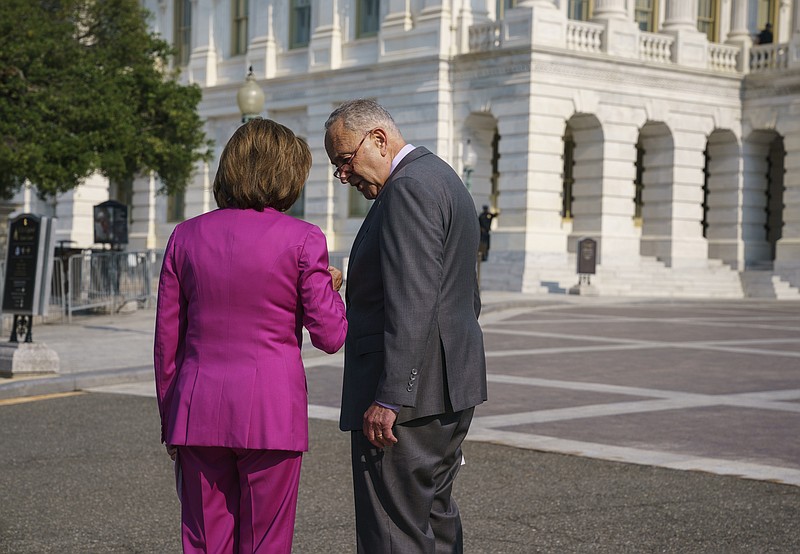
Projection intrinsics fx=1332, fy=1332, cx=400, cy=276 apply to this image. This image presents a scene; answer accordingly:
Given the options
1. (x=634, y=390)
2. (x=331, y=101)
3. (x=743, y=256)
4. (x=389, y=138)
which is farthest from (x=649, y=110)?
(x=389, y=138)

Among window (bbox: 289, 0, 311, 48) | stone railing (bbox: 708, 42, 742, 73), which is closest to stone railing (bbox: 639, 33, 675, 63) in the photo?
stone railing (bbox: 708, 42, 742, 73)

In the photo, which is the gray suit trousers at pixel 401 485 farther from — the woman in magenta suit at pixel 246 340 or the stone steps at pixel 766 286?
the stone steps at pixel 766 286

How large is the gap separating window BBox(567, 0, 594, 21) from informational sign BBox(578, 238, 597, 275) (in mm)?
9978

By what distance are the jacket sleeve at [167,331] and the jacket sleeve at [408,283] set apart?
704 mm

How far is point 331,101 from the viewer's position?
4147cm

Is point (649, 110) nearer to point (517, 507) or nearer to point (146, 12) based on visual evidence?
point (146, 12)

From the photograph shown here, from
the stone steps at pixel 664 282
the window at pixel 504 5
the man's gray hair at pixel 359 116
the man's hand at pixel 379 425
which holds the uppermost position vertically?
the window at pixel 504 5

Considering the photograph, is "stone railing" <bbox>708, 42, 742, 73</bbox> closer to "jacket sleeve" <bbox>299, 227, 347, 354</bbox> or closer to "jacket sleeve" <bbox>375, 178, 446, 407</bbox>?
"jacket sleeve" <bbox>375, 178, 446, 407</bbox>

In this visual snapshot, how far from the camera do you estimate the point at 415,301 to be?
446 cm

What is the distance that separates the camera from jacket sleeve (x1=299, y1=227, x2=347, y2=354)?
4395 mm

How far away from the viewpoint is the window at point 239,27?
46781 mm

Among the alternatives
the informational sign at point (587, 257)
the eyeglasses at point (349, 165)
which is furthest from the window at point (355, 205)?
the eyeglasses at point (349, 165)

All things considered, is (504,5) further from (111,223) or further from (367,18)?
(111,223)

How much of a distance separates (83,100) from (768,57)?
22880 mm
